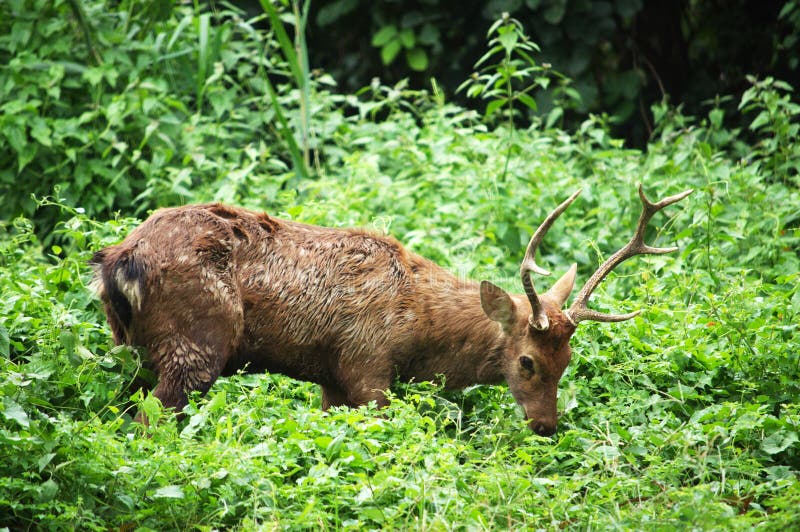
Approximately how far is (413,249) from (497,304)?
6.09ft

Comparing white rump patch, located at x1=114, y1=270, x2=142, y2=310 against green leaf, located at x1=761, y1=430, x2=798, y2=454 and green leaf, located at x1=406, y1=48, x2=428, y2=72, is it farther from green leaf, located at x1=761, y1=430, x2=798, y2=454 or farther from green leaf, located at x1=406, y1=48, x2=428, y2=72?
green leaf, located at x1=406, y1=48, x2=428, y2=72

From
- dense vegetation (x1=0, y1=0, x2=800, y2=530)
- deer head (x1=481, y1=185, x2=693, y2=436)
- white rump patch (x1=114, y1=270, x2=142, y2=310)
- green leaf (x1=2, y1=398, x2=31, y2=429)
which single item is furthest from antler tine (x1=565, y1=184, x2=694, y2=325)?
green leaf (x1=2, y1=398, x2=31, y2=429)

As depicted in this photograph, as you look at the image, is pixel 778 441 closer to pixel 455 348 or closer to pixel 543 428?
pixel 543 428

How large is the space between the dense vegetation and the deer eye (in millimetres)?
310

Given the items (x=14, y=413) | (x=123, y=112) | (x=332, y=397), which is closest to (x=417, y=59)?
(x=123, y=112)

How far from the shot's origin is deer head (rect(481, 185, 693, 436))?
18.6ft

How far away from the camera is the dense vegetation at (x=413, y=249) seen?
4340mm

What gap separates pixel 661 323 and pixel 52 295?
12.5ft

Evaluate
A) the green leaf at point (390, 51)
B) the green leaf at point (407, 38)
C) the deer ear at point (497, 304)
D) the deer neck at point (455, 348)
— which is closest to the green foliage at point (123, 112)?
the green leaf at point (390, 51)

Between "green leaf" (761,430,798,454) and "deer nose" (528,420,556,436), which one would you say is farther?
"deer nose" (528,420,556,436)

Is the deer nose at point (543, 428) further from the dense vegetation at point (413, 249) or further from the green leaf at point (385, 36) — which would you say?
the green leaf at point (385, 36)

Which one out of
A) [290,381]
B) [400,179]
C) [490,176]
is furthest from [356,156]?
[290,381]

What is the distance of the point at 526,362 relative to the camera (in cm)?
577

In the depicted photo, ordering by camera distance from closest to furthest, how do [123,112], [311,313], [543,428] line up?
[543,428] → [311,313] → [123,112]
